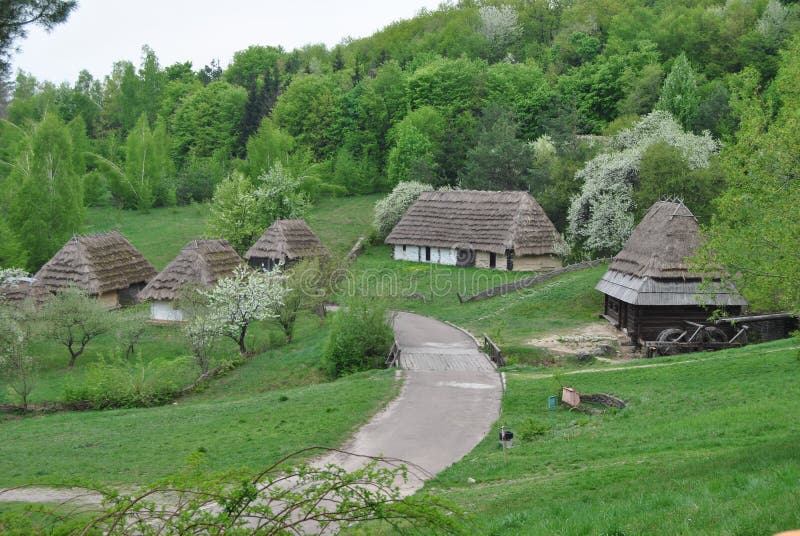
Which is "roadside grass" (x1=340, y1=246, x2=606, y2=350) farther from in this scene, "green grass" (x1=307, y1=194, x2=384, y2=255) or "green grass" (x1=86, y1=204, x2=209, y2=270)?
"green grass" (x1=86, y1=204, x2=209, y2=270)

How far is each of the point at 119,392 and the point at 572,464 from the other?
1702 cm

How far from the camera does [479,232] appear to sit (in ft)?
151

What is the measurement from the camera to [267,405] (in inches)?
883

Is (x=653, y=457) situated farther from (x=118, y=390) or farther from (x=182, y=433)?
(x=118, y=390)

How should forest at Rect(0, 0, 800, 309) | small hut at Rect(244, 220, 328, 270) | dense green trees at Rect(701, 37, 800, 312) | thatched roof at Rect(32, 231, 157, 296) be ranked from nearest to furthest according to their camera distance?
dense green trees at Rect(701, 37, 800, 312) → forest at Rect(0, 0, 800, 309) → thatched roof at Rect(32, 231, 157, 296) → small hut at Rect(244, 220, 328, 270)

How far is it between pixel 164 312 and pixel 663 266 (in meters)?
22.8

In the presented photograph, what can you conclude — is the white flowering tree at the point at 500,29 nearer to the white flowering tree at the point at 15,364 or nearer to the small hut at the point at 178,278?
the small hut at the point at 178,278

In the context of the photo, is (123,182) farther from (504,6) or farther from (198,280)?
(504,6)

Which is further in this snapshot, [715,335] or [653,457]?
[715,335]

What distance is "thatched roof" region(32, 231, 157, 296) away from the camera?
1560 inches

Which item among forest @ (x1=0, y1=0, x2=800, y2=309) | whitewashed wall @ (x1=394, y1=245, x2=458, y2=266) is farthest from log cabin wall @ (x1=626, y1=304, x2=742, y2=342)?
whitewashed wall @ (x1=394, y1=245, x2=458, y2=266)

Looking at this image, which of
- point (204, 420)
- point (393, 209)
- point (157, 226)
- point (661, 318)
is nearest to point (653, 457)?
point (204, 420)

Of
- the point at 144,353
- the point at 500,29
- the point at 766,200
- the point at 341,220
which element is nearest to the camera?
the point at 766,200

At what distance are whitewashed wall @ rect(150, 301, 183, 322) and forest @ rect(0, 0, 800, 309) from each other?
438 inches
